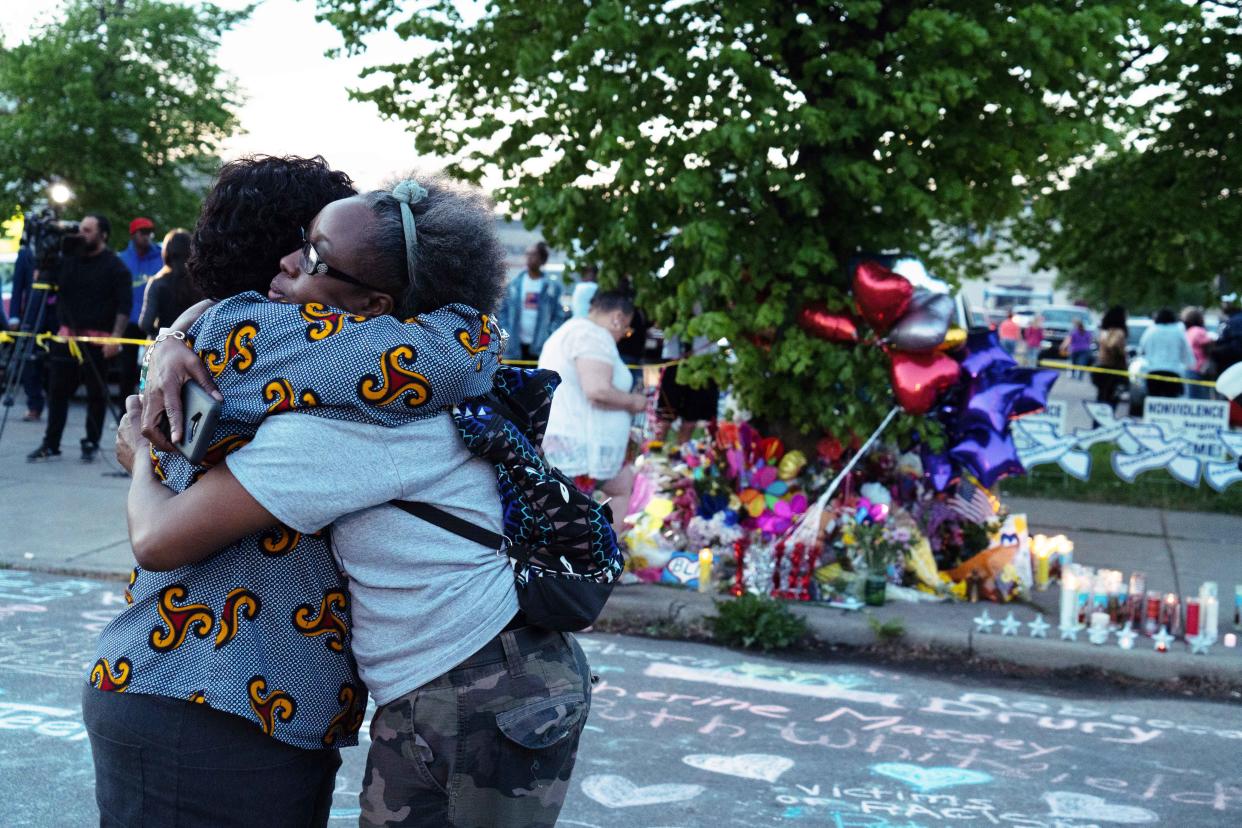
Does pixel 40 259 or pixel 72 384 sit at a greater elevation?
pixel 40 259

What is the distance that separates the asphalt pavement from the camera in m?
4.34

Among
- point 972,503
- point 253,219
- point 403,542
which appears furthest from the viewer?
point 972,503

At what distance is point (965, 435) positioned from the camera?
7617mm

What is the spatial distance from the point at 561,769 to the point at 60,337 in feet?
30.4

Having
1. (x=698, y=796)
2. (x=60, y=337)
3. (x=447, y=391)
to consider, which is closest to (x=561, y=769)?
(x=447, y=391)

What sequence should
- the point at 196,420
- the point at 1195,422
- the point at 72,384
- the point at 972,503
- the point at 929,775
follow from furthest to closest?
the point at 1195,422 → the point at 72,384 → the point at 972,503 → the point at 929,775 → the point at 196,420

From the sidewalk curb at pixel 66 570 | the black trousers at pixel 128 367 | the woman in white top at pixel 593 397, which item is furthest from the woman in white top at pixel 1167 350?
the sidewalk curb at pixel 66 570

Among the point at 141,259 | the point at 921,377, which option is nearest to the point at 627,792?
the point at 921,377

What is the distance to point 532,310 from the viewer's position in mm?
13219

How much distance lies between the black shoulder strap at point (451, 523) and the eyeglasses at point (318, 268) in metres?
0.33

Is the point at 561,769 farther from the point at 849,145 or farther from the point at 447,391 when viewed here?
the point at 849,145

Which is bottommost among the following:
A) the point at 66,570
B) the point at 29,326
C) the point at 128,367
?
the point at 66,570

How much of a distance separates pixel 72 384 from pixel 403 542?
9.71m

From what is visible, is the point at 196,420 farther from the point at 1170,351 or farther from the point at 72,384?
the point at 1170,351
